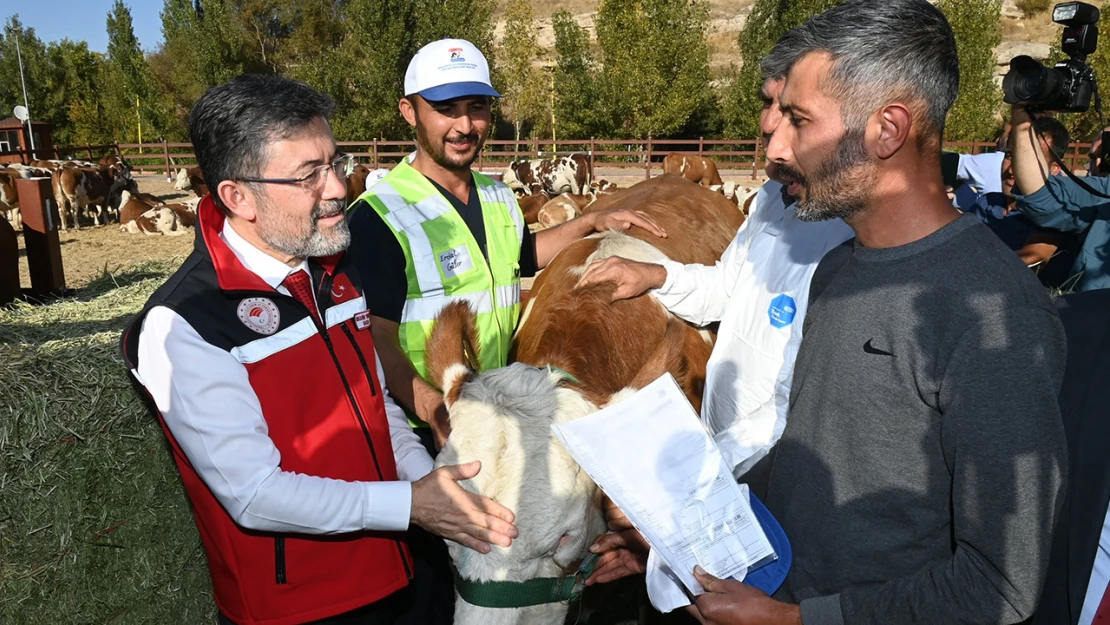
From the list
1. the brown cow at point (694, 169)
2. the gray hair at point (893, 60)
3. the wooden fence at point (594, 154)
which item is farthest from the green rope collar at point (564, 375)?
the wooden fence at point (594, 154)

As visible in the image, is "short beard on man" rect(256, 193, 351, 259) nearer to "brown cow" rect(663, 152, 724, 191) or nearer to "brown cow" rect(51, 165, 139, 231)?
"brown cow" rect(51, 165, 139, 231)

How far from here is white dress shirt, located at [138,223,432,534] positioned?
1.72m

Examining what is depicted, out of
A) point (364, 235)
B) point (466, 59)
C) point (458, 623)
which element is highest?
point (466, 59)

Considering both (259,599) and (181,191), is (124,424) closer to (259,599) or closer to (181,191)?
(259,599)

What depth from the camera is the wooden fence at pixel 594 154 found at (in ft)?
88.2

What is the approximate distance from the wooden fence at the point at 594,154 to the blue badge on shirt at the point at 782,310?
23.3 metres

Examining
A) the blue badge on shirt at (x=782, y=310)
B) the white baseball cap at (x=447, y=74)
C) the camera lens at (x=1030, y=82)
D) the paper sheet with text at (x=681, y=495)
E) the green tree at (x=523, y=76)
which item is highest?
the green tree at (x=523, y=76)

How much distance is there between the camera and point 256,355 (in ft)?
6.01

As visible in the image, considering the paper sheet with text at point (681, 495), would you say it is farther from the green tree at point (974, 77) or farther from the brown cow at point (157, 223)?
the green tree at point (974, 77)

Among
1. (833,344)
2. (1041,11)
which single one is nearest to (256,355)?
(833,344)

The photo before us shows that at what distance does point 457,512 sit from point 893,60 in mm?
1526

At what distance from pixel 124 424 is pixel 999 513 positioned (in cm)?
284

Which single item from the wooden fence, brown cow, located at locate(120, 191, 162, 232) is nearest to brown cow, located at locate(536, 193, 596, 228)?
brown cow, located at locate(120, 191, 162, 232)

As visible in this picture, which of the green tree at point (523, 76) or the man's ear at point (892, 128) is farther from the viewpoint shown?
the green tree at point (523, 76)
